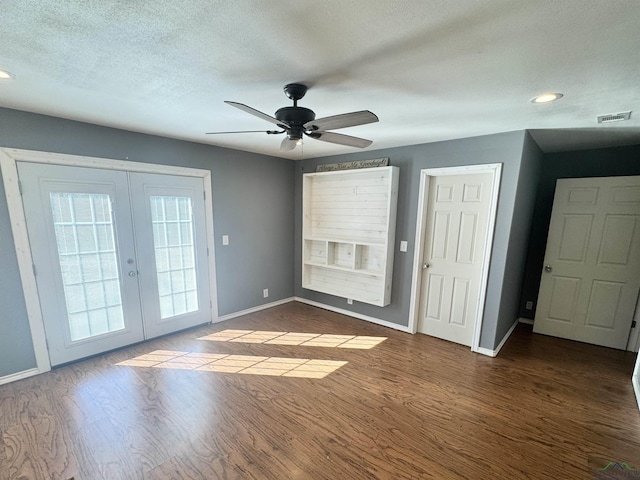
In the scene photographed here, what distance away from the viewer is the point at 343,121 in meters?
1.58

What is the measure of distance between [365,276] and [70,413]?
3322 millimetres

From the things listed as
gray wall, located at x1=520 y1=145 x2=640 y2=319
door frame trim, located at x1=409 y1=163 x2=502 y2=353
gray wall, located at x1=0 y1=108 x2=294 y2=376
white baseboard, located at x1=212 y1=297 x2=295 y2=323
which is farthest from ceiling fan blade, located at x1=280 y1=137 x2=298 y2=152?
gray wall, located at x1=520 y1=145 x2=640 y2=319

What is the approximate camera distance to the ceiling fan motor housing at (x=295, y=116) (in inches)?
66.0

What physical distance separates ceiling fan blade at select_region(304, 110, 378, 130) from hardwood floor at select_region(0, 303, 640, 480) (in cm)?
213

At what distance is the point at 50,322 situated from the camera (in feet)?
8.34

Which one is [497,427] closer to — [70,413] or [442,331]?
[442,331]

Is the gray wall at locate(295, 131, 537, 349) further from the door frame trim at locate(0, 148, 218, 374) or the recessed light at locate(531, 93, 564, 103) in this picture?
the door frame trim at locate(0, 148, 218, 374)

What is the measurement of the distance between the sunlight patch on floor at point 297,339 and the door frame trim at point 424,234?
712 mm

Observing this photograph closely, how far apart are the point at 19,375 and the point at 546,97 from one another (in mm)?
4897

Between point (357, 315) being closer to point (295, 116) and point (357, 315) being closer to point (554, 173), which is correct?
point (295, 116)

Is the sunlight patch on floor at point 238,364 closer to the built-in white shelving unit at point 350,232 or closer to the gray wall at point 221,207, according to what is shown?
the gray wall at point 221,207

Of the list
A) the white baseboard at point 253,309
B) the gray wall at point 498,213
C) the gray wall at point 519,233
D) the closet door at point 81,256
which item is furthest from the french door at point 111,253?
the gray wall at point 519,233

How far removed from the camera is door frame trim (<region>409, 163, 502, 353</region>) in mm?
2834

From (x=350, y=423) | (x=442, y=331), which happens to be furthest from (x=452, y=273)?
(x=350, y=423)
